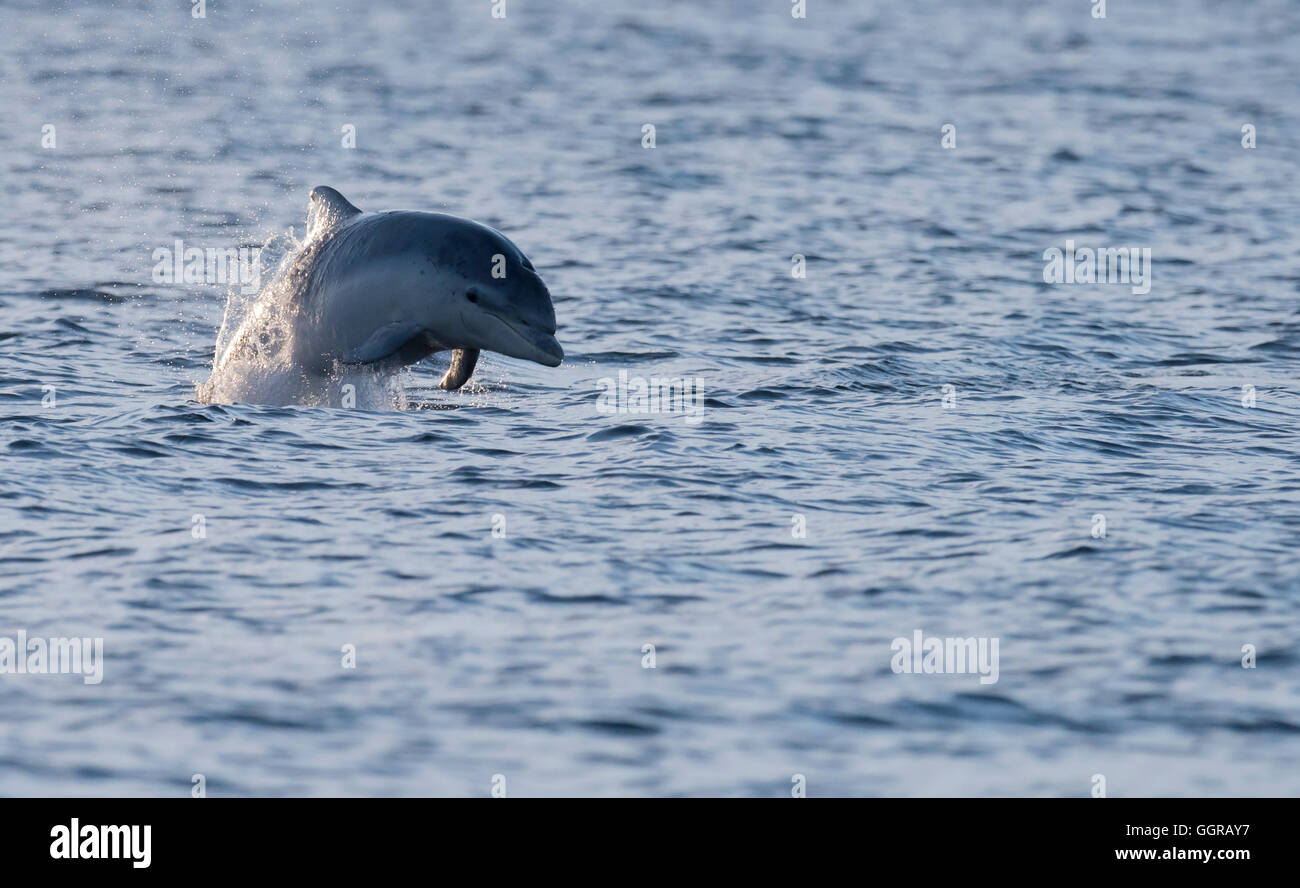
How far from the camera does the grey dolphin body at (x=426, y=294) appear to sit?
17312mm

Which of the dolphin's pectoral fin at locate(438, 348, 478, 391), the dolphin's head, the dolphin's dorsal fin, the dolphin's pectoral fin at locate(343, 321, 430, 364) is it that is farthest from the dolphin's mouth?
the dolphin's dorsal fin

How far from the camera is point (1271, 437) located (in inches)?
729

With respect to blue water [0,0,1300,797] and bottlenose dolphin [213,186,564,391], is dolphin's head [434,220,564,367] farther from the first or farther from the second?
blue water [0,0,1300,797]

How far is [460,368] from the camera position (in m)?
18.4

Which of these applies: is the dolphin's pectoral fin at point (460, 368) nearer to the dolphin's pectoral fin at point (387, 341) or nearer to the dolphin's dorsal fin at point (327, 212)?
the dolphin's pectoral fin at point (387, 341)

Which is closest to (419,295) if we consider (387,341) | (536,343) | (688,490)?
(387,341)

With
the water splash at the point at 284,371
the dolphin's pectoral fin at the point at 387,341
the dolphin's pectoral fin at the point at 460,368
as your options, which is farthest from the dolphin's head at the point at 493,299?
the water splash at the point at 284,371

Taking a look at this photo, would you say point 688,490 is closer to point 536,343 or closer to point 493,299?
point 536,343

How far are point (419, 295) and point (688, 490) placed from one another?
3192mm

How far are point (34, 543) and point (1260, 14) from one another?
61.7 meters

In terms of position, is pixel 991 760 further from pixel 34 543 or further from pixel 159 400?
pixel 159 400

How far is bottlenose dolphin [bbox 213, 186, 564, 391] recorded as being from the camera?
682 inches

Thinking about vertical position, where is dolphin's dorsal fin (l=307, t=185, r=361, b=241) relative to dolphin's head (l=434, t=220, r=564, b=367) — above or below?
above
